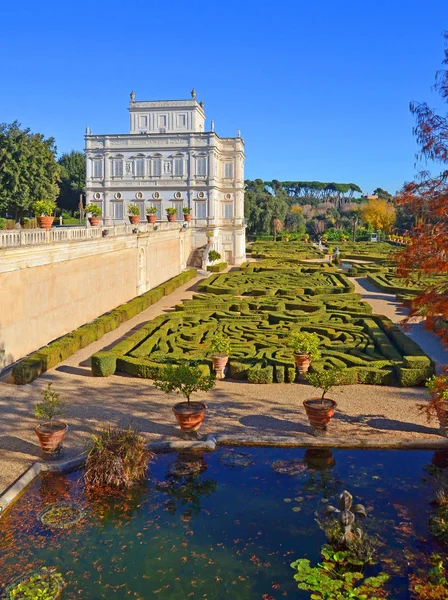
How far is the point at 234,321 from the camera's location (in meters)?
21.1

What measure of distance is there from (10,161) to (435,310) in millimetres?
39736

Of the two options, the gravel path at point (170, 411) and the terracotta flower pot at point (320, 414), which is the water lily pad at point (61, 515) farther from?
the terracotta flower pot at point (320, 414)

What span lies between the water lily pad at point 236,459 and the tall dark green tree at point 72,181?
58.5 m

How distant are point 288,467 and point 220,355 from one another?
549 cm

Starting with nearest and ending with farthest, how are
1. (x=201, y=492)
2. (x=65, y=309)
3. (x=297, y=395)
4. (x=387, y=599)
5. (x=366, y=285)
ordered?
(x=387, y=599)
(x=201, y=492)
(x=297, y=395)
(x=65, y=309)
(x=366, y=285)

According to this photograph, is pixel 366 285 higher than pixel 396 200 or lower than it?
lower

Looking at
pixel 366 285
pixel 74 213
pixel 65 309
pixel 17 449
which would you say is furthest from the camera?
pixel 74 213

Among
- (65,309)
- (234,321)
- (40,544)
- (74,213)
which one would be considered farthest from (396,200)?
(74,213)

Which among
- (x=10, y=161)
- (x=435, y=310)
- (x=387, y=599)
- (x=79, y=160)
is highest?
(x=79, y=160)

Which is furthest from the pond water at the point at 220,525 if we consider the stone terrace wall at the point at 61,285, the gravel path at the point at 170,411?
the stone terrace wall at the point at 61,285

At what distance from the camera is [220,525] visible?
334 inches

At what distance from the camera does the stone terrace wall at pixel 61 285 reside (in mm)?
16766

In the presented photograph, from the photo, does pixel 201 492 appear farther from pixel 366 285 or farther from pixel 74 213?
pixel 74 213

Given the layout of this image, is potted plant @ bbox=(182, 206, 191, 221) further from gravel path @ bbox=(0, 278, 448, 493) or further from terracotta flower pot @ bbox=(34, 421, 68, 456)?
terracotta flower pot @ bbox=(34, 421, 68, 456)
